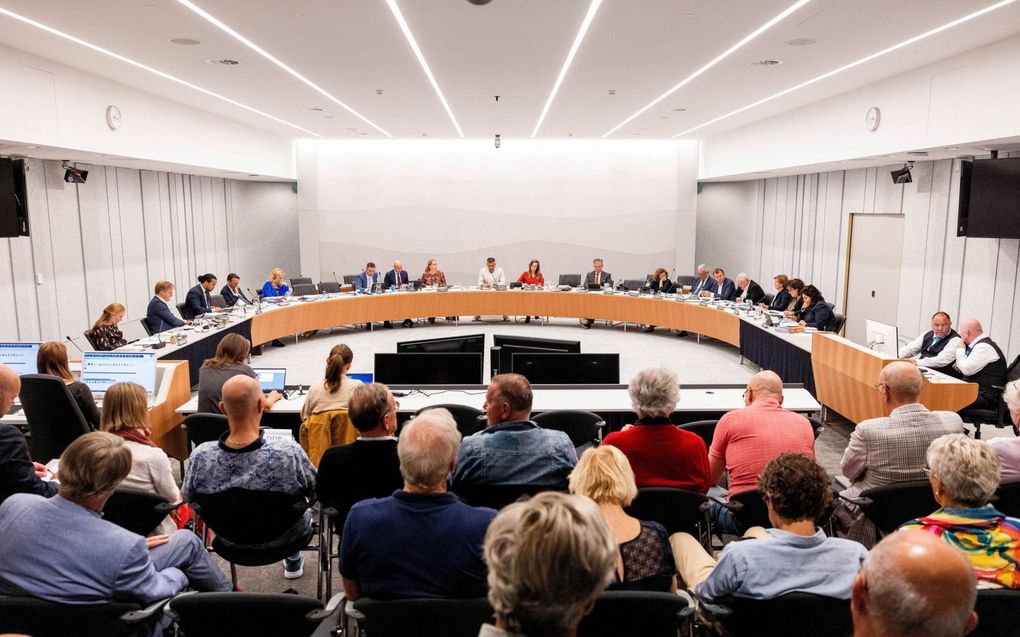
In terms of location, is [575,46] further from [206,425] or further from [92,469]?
[92,469]

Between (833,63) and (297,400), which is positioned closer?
(297,400)

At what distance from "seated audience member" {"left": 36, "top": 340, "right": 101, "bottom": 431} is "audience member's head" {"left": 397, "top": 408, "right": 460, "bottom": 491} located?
3.24m

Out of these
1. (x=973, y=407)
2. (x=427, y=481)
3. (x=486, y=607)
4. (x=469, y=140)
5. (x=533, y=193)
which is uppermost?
(x=469, y=140)

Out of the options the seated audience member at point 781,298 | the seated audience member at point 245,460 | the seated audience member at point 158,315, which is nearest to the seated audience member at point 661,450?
the seated audience member at point 245,460

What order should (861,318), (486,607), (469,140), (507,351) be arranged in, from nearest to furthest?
(486,607)
(507,351)
(861,318)
(469,140)

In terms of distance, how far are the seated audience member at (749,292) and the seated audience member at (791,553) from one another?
902 cm

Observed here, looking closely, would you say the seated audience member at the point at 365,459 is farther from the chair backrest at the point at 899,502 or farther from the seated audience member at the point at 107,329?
the seated audience member at the point at 107,329

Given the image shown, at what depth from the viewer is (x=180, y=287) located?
1300 centimetres

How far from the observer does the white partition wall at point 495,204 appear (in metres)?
15.8

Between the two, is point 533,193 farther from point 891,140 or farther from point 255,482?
point 255,482

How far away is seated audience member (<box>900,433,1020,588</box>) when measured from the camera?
97.3 inches

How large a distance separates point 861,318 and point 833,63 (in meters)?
5.16

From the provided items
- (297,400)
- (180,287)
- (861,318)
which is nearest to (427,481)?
(297,400)

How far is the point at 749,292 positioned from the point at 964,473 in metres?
8.95
